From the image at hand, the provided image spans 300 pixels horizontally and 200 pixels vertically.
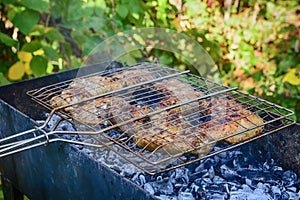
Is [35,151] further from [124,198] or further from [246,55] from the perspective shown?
[246,55]

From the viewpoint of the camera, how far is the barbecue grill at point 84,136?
167cm

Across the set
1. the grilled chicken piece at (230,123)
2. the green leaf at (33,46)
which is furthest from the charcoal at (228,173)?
the green leaf at (33,46)

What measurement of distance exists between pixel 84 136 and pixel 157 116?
355mm

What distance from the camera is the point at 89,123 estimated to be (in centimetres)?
194

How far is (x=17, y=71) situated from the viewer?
348cm

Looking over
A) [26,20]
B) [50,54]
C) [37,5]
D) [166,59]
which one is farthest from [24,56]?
[166,59]

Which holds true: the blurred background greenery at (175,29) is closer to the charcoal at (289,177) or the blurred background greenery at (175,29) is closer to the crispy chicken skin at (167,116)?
the crispy chicken skin at (167,116)

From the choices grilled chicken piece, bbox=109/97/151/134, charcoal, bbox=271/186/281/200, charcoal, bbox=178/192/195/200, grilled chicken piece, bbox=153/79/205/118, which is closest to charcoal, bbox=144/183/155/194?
charcoal, bbox=178/192/195/200

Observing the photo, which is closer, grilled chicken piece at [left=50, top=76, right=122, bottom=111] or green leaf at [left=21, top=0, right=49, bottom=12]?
grilled chicken piece at [left=50, top=76, right=122, bottom=111]

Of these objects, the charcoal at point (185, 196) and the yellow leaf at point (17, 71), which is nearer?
the charcoal at point (185, 196)

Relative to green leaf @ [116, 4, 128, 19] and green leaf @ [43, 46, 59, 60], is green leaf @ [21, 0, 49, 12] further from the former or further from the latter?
green leaf @ [116, 4, 128, 19]

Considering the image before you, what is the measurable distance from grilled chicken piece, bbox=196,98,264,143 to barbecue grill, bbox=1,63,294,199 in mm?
38

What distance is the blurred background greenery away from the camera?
A: 320 cm

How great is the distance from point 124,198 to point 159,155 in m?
0.32
